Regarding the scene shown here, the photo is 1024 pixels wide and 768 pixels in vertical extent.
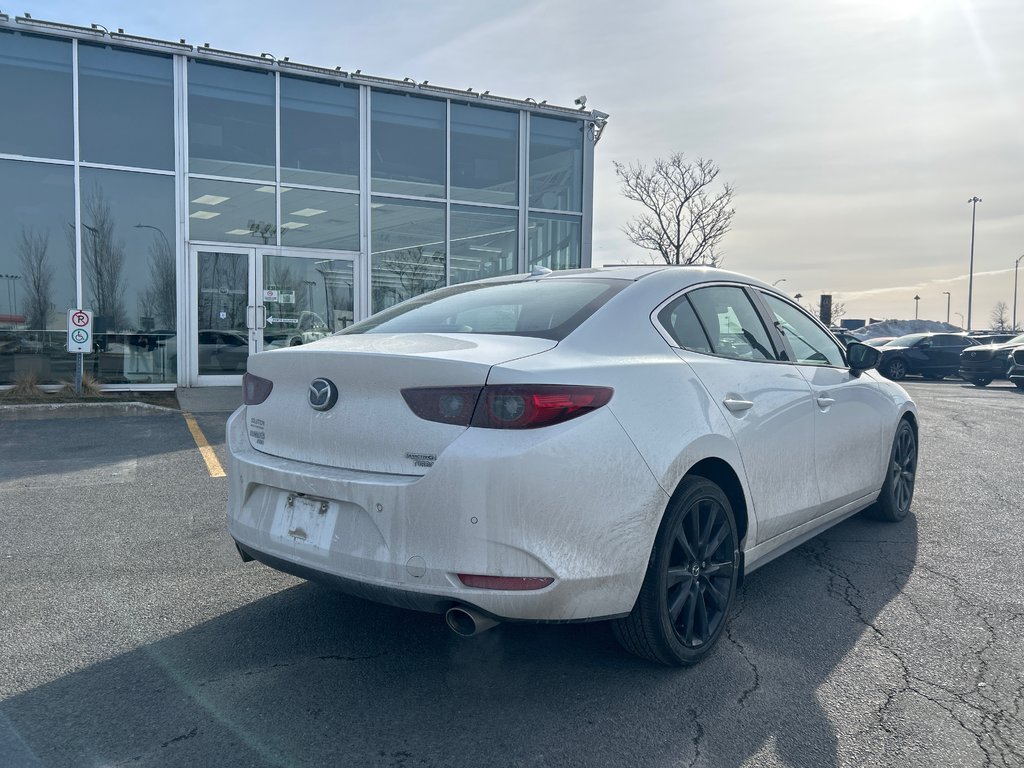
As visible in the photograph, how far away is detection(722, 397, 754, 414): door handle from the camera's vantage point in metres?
3.41

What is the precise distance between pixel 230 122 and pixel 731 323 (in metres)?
11.4

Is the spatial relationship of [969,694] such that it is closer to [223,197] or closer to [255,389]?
[255,389]


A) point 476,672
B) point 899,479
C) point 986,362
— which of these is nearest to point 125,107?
point 899,479

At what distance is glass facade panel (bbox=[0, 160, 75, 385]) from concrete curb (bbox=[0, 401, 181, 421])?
189 centimetres

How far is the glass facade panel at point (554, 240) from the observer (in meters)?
15.4

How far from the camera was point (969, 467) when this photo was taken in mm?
7438

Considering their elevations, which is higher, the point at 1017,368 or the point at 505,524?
the point at 505,524

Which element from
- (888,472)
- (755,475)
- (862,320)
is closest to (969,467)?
(888,472)

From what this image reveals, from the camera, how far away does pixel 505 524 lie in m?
2.63

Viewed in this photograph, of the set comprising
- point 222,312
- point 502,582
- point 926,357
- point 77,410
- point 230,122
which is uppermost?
point 230,122

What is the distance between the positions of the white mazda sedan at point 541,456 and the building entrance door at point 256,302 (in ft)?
32.8

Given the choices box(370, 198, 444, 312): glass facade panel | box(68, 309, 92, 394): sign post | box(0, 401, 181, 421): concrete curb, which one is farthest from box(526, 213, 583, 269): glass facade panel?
box(68, 309, 92, 394): sign post

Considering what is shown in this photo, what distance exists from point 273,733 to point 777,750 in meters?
1.61

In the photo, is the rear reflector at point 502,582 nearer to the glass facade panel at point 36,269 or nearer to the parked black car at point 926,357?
the glass facade panel at point 36,269
